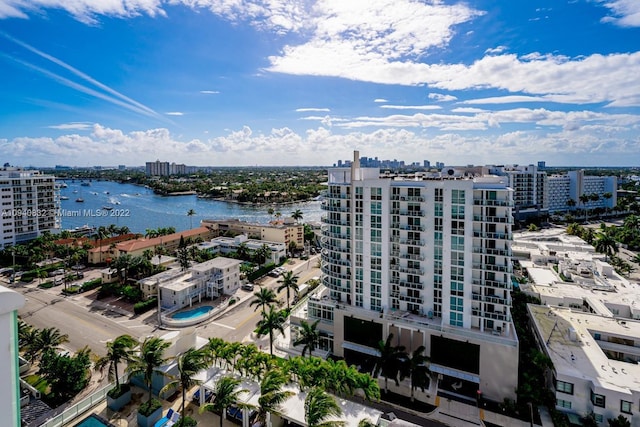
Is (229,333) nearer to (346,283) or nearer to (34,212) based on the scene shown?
(346,283)

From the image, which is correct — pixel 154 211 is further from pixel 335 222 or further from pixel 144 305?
pixel 335 222

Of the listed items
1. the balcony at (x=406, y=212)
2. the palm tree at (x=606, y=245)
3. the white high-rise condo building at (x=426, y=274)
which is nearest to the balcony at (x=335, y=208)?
the white high-rise condo building at (x=426, y=274)

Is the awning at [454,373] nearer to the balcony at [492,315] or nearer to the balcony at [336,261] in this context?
the balcony at [492,315]

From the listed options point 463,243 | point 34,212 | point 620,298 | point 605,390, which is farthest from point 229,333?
point 34,212

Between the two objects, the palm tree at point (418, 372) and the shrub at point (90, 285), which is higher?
the shrub at point (90, 285)

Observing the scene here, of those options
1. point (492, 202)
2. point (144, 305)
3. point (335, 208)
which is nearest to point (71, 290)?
point (144, 305)
